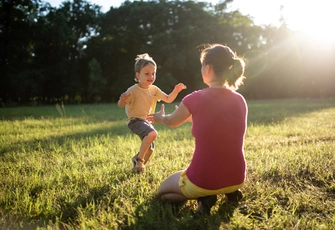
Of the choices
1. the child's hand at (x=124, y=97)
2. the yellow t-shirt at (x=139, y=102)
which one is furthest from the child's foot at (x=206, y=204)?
the yellow t-shirt at (x=139, y=102)

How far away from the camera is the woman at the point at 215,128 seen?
263 cm

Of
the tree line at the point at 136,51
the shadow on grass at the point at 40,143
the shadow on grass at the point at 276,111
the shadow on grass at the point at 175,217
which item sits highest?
the tree line at the point at 136,51

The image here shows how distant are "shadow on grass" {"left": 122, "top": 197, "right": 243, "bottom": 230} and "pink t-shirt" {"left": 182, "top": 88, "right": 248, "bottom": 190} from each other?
242mm

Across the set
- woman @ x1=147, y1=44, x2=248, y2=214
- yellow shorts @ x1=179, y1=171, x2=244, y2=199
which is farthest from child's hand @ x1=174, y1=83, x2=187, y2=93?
yellow shorts @ x1=179, y1=171, x2=244, y2=199

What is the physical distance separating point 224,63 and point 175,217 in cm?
133

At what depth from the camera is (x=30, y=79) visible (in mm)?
27969

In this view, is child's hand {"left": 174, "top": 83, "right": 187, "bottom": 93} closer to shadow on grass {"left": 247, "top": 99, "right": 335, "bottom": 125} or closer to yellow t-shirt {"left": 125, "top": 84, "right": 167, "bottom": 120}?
yellow t-shirt {"left": 125, "top": 84, "right": 167, "bottom": 120}

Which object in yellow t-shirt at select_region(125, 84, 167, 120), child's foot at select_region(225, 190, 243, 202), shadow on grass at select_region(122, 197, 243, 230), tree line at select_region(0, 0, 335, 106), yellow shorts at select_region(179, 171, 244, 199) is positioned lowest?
shadow on grass at select_region(122, 197, 243, 230)

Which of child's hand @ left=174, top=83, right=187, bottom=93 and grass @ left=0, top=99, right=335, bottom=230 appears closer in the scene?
grass @ left=0, top=99, right=335, bottom=230

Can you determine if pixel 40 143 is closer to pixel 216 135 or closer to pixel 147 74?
pixel 147 74

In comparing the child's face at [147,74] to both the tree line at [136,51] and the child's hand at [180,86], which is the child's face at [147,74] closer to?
the child's hand at [180,86]

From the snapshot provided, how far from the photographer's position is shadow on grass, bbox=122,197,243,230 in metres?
2.44

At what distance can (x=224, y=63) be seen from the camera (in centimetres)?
266

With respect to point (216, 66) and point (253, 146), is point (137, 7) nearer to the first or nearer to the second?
point (253, 146)
